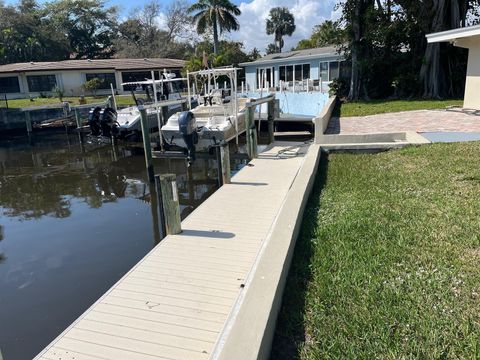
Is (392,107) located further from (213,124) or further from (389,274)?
(389,274)

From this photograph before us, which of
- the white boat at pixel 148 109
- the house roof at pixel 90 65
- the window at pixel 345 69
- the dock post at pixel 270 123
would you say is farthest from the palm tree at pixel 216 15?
the dock post at pixel 270 123

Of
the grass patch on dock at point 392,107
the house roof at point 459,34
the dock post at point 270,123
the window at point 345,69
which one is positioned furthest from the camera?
the window at point 345,69

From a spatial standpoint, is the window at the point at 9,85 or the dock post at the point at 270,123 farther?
the window at the point at 9,85

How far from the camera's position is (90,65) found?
36.9 metres

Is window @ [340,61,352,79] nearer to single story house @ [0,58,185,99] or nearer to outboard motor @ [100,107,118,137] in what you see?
outboard motor @ [100,107,118,137]

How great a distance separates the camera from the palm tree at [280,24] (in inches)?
2264

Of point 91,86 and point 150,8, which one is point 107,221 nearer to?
point 91,86

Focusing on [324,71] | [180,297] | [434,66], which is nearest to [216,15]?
[324,71]

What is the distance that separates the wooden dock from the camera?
354cm

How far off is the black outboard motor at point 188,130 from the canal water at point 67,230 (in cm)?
94

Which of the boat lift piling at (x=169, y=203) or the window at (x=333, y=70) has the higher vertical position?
the window at (x=333, y=70)

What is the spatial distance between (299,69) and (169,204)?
25433mm

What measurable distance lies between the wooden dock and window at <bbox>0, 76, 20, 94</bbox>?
3597 cm

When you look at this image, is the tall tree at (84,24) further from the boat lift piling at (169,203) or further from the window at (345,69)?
the boat lift piling at (169,203)
